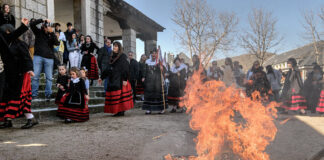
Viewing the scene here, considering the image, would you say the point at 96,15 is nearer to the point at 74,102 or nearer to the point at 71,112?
the point at 74,102

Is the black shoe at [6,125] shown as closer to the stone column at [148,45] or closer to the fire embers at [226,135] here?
the fire embers at [226,135]

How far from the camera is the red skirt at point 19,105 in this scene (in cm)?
423

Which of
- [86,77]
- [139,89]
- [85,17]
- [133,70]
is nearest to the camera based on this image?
[86,77]

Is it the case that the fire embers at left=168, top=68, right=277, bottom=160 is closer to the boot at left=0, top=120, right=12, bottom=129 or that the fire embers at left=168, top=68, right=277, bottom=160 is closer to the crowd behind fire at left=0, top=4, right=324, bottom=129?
the crowd behind fire at left=0, top=4, right=324, bottom=129

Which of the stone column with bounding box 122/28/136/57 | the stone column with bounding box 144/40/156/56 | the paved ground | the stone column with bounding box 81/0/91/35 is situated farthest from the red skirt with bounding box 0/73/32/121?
the stone column with bounding box 144/40/156/56

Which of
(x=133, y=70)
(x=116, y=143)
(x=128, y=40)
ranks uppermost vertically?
(x=128, y=40)

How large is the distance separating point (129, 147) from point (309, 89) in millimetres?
7026

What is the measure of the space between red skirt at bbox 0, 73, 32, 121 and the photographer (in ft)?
4.42

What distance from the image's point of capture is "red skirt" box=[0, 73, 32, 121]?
4234mm

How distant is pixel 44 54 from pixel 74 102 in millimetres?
1658

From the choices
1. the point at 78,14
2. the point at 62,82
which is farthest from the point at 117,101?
the point at 78,14

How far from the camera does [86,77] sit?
6598mm

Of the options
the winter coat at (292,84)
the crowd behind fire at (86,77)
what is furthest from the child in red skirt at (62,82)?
the winter coat at (292,84)

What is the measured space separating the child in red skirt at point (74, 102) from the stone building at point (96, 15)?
3737 millimetres
